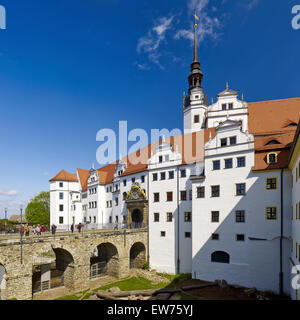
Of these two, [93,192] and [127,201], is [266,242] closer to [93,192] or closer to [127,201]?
[127,201]

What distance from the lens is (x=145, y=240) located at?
29.5 m

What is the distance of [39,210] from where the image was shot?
55.2 metres

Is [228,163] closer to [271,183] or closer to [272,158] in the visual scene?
[272,158]

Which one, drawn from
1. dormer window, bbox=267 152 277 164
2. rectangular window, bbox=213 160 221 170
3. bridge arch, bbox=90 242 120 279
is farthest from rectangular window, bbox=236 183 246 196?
bridge arch, bbox=90 242 120 279

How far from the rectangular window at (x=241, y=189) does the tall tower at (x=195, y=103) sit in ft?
57.4

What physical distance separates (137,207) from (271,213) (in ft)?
58.0

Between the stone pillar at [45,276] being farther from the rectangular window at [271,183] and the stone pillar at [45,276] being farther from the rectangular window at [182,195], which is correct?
the rectangular window at [271,183]

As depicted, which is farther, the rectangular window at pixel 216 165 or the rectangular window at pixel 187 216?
the rectangular window at pixel 187 216

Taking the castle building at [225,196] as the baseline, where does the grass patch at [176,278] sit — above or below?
below

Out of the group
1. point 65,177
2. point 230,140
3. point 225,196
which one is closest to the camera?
point 225,196

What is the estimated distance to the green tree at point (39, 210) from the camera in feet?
174

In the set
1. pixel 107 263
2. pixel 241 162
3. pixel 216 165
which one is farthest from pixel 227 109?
pixel 107 263

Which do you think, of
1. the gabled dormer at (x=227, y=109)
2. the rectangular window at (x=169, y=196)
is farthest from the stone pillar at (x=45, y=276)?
the gabled dormer at (x=227, y=109)

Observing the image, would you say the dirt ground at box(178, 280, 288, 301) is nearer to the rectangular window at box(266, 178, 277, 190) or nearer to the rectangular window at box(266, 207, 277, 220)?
the rectangular window at box(266, 207, 277, 220)
